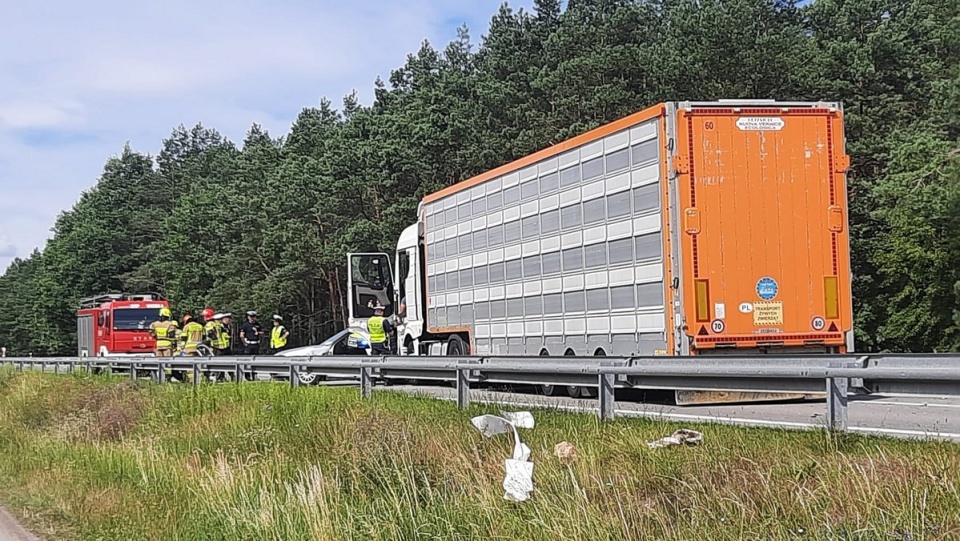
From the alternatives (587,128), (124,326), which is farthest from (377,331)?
(124,326)

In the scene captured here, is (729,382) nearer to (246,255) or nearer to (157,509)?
(157,509)

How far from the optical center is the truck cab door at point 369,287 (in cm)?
2775

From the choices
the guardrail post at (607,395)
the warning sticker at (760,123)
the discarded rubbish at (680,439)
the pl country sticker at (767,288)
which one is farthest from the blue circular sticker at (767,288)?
the discarded rubbish at (680,439)

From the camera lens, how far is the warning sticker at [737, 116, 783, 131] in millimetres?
14562

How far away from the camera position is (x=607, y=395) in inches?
408

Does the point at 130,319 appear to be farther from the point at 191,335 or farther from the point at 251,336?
the point at 251,336

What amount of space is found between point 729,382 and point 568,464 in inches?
111

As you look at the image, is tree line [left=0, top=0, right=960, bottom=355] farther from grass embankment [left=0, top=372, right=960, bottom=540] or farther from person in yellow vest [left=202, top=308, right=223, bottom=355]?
grass embankment [left=0, top=372, right=960, bottom=540]

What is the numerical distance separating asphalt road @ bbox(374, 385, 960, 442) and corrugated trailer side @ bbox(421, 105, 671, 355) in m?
1.88

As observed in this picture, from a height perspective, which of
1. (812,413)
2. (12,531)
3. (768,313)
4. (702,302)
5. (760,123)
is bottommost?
(12,531)

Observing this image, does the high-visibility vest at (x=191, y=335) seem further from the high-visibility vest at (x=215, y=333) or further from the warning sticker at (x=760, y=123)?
the warning sticker at (x=760, y=123)

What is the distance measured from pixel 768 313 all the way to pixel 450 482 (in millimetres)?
8332

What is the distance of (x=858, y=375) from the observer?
313 inches

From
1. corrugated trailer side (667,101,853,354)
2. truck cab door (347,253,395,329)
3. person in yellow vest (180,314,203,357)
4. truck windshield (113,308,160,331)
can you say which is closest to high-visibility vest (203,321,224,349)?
person in yellow vest (180,314,203,357)
